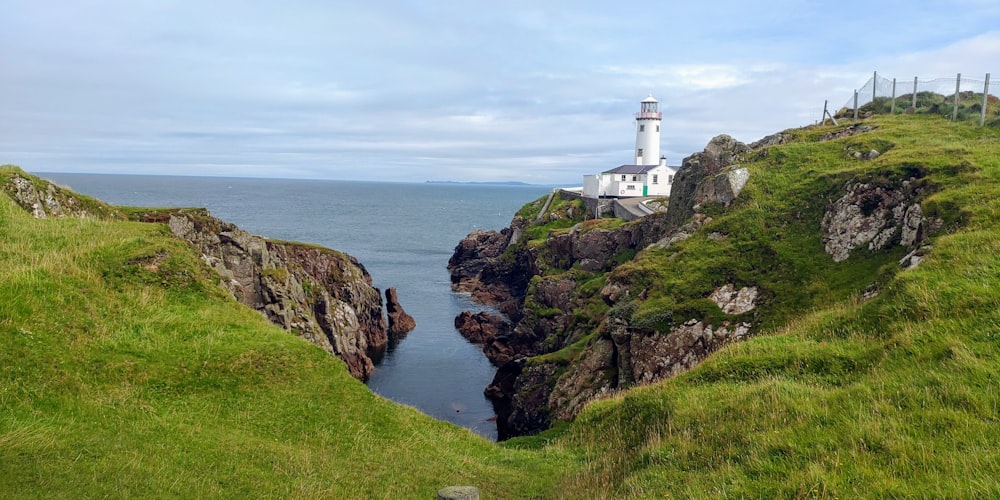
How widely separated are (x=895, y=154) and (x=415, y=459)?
33683 mm

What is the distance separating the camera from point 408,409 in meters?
23.0

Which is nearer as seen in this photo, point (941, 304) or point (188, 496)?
point (188, 496)

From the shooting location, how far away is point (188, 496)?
41.0 ft

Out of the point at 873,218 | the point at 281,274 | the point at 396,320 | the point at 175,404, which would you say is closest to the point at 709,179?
the point at 873,218

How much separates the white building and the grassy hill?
75.5 metres

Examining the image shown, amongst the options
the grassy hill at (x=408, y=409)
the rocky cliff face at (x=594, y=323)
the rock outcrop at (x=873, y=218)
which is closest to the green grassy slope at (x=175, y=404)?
the grassy hill at (x=408, y=409)

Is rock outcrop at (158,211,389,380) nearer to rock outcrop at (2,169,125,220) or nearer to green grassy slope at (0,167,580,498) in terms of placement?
rock outcrop at (2,169,125,220)

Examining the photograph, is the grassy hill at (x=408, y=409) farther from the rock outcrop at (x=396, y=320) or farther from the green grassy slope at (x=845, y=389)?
the rock outcrop at (x=396, y=320)

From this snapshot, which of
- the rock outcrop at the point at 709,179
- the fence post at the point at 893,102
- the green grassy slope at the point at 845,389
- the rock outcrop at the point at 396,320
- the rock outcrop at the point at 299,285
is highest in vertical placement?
the fence post at the point at 893,102

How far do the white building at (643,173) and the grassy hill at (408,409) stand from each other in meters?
75.5

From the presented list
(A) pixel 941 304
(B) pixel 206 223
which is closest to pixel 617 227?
(B) pixel 206 223

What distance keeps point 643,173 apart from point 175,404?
9740 centimetres

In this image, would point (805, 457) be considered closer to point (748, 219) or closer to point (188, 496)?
point (188, 496)

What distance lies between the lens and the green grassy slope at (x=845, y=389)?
1086cm
